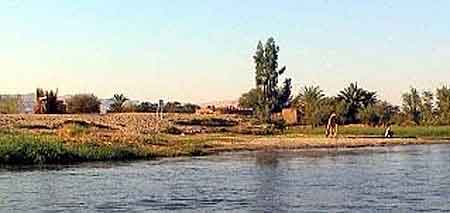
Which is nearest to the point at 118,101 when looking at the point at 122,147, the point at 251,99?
the point at 251,99

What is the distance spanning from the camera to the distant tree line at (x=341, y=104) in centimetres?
9612

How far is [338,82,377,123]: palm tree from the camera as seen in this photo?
10156cm

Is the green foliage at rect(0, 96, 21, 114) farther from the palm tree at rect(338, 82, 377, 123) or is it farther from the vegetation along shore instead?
the palm tree at rect(338, 82, 377, 123)

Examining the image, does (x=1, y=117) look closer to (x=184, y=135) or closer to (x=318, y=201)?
(x=184, y=135)

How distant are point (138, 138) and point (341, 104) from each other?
51.3 meters

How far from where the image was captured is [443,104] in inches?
3900

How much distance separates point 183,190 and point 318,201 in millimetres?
4823

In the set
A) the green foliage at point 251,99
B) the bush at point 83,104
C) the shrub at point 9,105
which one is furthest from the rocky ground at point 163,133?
the green foliage at point 251,99

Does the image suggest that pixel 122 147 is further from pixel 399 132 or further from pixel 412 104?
pixel 412 104

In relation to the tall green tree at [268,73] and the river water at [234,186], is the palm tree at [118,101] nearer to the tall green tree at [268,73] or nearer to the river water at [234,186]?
the tall green tree at [268,73]

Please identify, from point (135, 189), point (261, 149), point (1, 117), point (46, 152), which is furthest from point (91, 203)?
point (1, 117)

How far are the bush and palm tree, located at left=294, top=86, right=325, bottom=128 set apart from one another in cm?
2309

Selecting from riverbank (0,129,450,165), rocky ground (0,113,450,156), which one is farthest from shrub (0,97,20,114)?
riverbank (0,129,450,165)

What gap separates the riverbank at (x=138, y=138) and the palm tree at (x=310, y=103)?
35.3 ft
